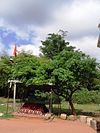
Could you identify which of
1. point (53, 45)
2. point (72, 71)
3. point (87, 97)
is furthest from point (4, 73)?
point (53, 45)

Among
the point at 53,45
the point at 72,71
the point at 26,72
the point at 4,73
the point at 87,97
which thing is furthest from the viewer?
the point at 53,45

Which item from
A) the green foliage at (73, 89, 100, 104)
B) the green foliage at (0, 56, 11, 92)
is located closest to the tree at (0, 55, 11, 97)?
the green foliage at (0, 56, 11, 92)

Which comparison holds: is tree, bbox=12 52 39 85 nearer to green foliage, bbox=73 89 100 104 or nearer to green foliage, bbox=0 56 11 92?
green foliage, bbox=0 56 11 92

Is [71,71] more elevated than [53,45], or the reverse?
[53,45]

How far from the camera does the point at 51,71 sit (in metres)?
23.9

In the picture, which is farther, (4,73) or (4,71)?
(4,73)

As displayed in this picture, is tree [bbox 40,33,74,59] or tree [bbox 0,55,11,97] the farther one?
tree [bbox 40,33,74,59]

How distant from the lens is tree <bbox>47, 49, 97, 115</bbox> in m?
23.2

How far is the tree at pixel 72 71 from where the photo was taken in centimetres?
2317

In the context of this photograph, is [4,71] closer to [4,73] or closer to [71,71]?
[4,73]

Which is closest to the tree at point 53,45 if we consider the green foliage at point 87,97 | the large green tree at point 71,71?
the green foliage at point 87,97

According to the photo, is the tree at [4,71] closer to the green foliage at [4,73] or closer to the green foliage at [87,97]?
the green foliage at [4,73]

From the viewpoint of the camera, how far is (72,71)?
2375 centimetres

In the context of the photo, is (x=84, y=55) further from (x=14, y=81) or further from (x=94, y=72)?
(x=14, y=81)
